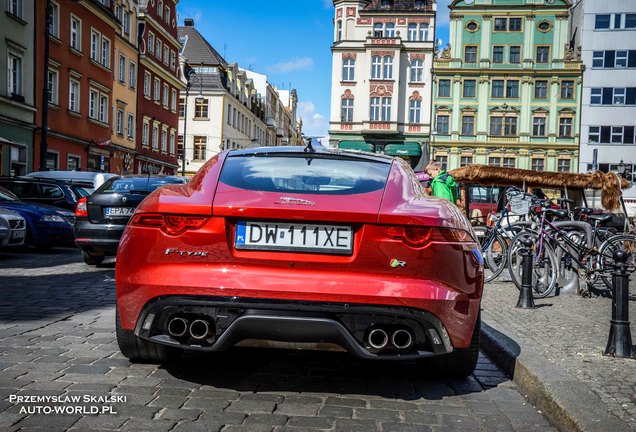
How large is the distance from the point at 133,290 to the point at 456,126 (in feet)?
177

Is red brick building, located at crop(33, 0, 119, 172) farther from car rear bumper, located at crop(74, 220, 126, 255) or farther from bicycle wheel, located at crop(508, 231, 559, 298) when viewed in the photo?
bicycle wheel, located at crop(508, 231, 559, 298)

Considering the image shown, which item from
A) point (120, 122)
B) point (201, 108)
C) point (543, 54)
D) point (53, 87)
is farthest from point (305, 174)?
point (201, 108)

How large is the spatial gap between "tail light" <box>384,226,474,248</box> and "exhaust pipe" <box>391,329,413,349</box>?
48 centimetres

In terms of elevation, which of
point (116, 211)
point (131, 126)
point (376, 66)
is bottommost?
point (116, 211)

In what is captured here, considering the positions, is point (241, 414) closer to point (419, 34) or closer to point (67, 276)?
point (67, 276)

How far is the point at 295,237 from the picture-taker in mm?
3682

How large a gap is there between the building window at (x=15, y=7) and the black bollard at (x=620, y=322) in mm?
27232

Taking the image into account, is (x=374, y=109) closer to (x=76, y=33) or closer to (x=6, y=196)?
(x=76, y=33)

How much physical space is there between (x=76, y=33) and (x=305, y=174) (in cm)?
3205

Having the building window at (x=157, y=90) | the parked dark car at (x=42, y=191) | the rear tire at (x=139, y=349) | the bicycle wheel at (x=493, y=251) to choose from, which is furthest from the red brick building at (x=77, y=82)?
the rear tire at (x=139, y=349)

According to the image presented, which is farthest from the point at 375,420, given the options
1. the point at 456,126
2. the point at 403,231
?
the point at 456,126

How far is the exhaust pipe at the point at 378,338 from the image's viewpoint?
3.64 m

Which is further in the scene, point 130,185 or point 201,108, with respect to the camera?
point 201,108

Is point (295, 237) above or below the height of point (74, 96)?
below
